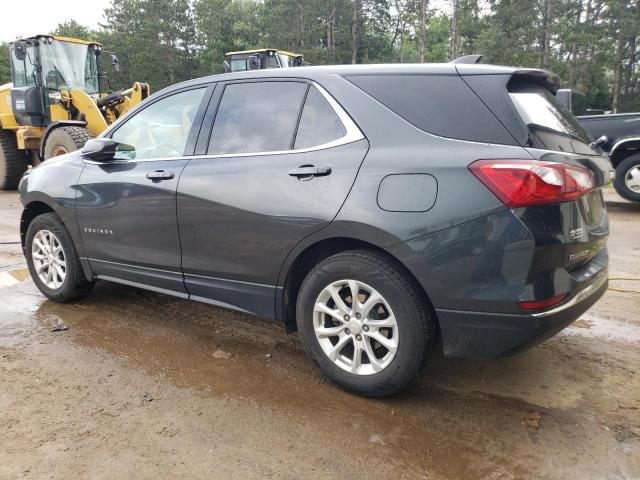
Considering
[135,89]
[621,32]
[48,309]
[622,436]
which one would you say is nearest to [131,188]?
[48,309]

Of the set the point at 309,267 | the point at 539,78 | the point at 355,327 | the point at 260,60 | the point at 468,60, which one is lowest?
the point at 355,327

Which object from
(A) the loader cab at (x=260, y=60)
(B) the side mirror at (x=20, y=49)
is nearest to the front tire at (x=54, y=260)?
(B) the side mirror at (x=20, y=49)

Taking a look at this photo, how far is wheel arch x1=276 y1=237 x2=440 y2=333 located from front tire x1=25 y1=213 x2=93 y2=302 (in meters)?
2.11

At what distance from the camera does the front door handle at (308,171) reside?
2.79 meters

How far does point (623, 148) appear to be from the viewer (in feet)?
27.5

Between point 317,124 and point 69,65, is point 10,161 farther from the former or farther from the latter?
point 317,124

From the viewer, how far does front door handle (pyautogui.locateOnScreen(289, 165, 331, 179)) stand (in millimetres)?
2791

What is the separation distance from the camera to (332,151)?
2.82m

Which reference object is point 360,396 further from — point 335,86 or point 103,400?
point 335,86

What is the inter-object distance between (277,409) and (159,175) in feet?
5.68

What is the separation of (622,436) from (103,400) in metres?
2.65

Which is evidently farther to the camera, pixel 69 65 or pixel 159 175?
pixel 69 65

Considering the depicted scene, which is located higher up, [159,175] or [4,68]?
[4,68]

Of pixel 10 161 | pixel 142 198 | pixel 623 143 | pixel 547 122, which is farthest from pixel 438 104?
pixel 10 161
